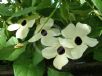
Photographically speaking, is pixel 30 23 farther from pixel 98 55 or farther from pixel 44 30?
pixel 98 55

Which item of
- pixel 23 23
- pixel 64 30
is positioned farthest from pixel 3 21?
pixel 64 30

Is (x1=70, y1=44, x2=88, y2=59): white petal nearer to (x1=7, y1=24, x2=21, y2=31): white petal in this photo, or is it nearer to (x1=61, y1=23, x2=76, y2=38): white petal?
(x1=61, y1=23, x2=76, y2=38): white petal

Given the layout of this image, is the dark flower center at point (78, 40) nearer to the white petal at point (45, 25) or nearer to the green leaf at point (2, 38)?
the white petal at point (45, 25)

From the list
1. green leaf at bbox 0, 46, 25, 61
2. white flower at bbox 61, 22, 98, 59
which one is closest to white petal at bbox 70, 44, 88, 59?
white flower at bbox 61, 22, 98, 59

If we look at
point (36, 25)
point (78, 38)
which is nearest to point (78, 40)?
point (78, 38)

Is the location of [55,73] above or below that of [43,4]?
Result: below
